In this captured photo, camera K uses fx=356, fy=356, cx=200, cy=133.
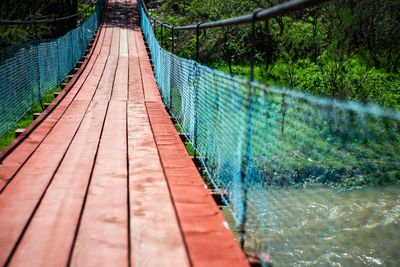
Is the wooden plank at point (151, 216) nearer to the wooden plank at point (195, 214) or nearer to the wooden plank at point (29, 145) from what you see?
the wooden plank at point (195, 214)

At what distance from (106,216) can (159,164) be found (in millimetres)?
853

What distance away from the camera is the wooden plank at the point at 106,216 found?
5.17ft

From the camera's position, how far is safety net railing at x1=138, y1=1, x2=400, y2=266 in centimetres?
219

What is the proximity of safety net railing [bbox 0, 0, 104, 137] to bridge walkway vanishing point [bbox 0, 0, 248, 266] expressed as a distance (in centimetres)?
36

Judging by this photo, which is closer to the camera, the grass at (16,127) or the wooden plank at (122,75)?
the grass at (16,127)

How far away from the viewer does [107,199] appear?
6.96 feet

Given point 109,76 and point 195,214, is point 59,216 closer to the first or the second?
point 195,214

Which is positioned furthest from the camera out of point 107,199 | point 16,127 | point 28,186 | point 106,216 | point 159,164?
point 16,127

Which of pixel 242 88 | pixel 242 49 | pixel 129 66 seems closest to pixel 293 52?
pixel 242 49

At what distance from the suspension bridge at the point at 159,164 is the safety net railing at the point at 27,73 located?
2cm

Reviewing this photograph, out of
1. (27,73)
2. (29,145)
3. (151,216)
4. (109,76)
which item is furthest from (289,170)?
(151,216)

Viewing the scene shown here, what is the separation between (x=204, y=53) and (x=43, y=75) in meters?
8.01

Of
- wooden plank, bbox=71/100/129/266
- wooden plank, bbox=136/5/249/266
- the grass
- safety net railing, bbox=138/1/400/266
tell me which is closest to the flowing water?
safety net railing, bbox=138/1/400/266

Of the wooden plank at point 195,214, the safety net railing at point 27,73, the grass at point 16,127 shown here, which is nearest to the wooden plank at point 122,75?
the safety net railing at point 27,73
